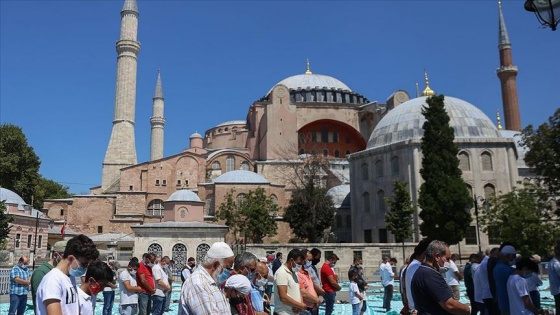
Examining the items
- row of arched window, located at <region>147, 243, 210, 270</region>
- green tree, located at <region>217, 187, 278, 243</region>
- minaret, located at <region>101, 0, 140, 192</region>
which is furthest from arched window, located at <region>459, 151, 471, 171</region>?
minaret, located at <region>101, 0, 140, 192</region>

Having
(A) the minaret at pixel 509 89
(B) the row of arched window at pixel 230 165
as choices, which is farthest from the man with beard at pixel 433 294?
(A) the minaret at pixel 509 89

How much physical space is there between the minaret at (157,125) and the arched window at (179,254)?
29405mm

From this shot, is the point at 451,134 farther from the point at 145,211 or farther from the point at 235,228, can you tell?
the point at 145,211

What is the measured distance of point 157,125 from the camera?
54.1 m

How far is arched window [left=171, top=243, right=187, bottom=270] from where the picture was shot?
24047mm

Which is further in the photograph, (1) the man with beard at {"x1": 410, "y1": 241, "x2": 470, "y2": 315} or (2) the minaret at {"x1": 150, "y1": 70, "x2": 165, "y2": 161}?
(2) the minaret at {"x1": 150, "y1": 70, "x2": 165, "y2": 161}

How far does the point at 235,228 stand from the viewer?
31719 mm

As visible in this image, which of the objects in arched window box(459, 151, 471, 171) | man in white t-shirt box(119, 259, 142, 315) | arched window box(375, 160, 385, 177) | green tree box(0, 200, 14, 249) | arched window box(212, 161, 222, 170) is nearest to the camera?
man in white t-shirt box(119, 259, 142, 315)

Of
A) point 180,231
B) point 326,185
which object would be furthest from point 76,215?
point 326,185

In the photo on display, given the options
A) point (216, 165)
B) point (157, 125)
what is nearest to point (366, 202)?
point (216, 165)

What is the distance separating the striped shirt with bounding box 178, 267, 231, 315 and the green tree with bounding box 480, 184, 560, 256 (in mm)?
19686

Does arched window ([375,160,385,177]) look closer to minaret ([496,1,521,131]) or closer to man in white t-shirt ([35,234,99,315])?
minaret ([496,1,521,131])

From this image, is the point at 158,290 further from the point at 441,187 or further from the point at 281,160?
the point at 281,160

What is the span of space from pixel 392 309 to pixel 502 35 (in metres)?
42.3
